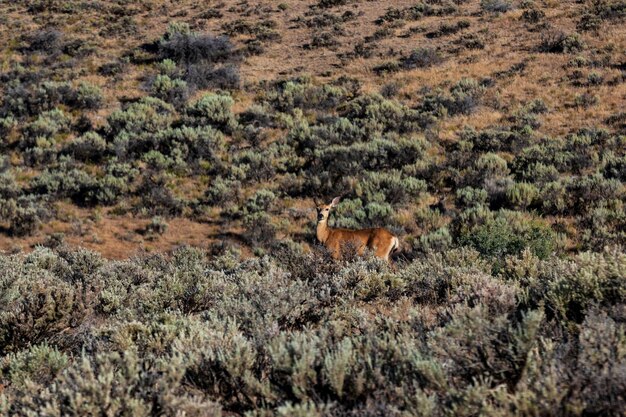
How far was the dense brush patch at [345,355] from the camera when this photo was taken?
3.06 m

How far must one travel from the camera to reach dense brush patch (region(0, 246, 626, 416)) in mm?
3059

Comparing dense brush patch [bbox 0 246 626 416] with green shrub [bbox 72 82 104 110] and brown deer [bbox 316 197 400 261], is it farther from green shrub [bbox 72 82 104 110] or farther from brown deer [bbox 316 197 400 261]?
green shrub [bbox 72 82 104 110]

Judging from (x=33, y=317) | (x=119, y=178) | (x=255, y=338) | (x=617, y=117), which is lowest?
(x=119, y=178)

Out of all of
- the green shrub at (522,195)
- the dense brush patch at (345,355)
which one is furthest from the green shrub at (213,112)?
the dense brush patch at (345,355)

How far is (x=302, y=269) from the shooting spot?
873 centimetres

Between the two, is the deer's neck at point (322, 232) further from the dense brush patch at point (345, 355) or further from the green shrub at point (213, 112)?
the green shrub at point (213, 112)

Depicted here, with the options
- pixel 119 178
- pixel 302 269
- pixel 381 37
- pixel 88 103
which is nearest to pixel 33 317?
pixel 302 269

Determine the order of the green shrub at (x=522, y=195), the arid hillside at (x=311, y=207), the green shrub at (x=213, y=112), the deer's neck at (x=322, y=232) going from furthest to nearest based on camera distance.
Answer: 1. the green shrub at (x=213, y=112)
2. the green shrub at (x=522, y=195)
3. the deer's neck at (x=322, y=232)
4. the arid hillside at (x=311, y=207)

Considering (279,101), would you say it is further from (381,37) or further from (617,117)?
(617,117)

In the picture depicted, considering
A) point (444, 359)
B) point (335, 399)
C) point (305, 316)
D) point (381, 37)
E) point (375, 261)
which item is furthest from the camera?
point (381, 37)

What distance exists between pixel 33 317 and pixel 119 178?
42.4 feet

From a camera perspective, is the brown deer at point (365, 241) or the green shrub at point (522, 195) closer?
the brown deer at point (365, 241)

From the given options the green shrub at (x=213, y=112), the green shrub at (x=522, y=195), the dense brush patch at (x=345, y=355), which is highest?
the dense brush patch at (x=345, y=355)

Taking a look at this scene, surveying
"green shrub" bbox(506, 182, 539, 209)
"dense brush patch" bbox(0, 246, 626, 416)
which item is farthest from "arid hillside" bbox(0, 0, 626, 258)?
"dense brush patch" bbox(0, 246, 626, 416)
